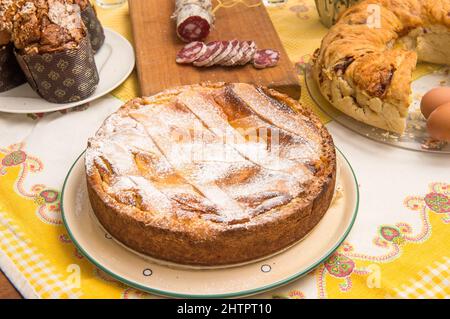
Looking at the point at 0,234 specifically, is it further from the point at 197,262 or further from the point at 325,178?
the point at 325,178

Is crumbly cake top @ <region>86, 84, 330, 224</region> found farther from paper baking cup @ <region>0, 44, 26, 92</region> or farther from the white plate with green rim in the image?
paper baking cup @ <region>0, 44, 26, 92</region>

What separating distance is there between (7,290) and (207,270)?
473 millimetres

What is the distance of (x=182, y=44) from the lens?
2043 mm

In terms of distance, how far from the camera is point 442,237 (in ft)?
4.58

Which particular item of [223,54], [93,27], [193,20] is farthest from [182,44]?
[93,27]

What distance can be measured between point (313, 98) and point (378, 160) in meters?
0.35

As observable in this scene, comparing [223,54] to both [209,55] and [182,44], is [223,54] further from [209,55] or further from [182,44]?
[182,44]

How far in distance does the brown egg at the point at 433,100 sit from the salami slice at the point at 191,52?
76cm

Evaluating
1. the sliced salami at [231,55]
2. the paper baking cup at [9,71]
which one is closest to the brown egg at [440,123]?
the sliced salami at [231,55]

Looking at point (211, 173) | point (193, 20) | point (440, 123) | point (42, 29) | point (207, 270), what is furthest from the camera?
point (193, 20)

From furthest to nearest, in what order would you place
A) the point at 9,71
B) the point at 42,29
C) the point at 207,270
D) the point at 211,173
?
the point at 9,71 < the point at 42,29 < the point at 211,173 < the point at 207,270

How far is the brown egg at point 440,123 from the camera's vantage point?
1571 millimetres

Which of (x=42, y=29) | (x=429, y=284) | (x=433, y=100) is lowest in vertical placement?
(x=429, y=284)

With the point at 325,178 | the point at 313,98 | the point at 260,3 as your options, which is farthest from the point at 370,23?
the point at 325,178
